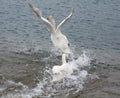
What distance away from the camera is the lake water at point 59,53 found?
12084mm

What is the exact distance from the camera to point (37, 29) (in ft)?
63.6

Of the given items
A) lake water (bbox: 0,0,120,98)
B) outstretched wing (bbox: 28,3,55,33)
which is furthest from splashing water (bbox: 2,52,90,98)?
outstretched wing (bbox: 28,3,55,33)

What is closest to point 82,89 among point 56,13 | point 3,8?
point 56,13

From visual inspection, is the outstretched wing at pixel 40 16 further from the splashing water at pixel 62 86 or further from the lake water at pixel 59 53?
the lake water at pixel 59 53

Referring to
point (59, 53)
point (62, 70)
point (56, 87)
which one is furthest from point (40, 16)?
point (59, 53)

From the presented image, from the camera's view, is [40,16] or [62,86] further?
[62,86]

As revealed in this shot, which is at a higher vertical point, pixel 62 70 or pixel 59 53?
Result: pixel 62 70

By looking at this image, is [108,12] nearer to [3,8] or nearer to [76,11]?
[76,11]

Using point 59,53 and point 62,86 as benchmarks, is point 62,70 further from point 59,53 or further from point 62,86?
point 59,53

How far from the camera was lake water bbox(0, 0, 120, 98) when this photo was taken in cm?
1208

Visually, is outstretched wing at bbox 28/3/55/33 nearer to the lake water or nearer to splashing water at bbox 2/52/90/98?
splashing water at bbox 2/52/90/98

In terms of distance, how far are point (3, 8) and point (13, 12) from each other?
55.7 inches

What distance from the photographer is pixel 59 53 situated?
51.9ft

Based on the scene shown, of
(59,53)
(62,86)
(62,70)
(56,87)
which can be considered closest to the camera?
(62,70)
